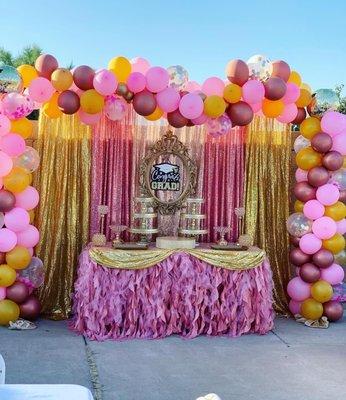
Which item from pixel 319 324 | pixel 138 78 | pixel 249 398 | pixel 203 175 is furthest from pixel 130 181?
pixel 249 398

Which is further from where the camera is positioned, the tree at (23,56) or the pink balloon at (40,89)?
the tree at (23,56)

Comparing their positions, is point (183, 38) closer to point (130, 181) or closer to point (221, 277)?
point (130, 181)

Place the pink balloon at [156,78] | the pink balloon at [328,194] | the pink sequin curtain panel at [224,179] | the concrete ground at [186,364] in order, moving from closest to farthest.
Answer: the concrete ground at [186,364]
the pink balloon at [156,78]
the pink balloon at [328,194]
the pink sequin curtain panel at [224,179]

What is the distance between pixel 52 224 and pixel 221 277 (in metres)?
1.70

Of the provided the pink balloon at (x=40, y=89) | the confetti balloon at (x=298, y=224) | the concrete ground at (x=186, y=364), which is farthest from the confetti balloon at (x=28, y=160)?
the confetti balloon at (x=298, y=224)

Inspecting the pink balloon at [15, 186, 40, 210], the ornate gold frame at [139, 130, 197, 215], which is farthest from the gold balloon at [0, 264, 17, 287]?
the ornate gold frame at [139, 130, 197, 215]

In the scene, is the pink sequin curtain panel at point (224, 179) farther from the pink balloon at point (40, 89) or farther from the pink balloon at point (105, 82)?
the pink balloon at point (40, 89)

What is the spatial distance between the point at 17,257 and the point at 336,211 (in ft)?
9.44

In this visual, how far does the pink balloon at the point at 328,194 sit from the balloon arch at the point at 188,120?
0.03ft

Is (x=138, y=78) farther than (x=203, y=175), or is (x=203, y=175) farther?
(x=203, y=175)

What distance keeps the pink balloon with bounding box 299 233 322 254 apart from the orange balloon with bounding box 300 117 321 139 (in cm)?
93

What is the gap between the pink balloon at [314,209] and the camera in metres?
5.54

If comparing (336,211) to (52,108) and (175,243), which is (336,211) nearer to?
(175,243)

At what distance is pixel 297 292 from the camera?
5695 mm
